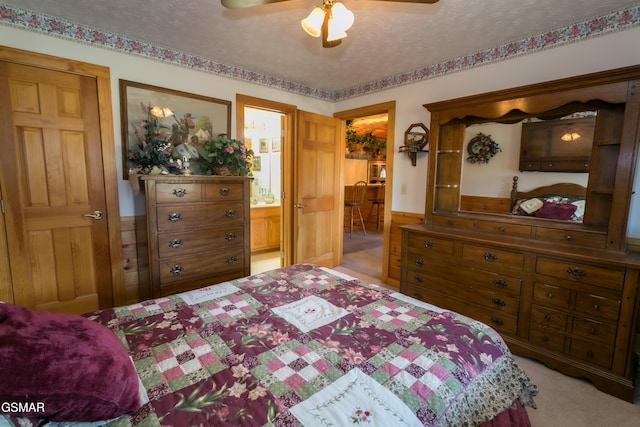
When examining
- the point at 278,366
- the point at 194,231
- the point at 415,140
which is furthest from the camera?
the point at 415,140

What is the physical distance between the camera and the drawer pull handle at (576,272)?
187 cm

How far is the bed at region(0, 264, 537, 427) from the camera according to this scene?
80cm

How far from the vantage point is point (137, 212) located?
267cm

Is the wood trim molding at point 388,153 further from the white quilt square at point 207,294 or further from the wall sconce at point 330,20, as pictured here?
the white quilt square at point 207,294

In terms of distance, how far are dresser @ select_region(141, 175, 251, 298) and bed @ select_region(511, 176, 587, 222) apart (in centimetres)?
238

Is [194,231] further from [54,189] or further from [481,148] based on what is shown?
[481,148]

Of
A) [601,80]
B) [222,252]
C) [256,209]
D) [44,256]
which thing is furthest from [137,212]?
[601,80]

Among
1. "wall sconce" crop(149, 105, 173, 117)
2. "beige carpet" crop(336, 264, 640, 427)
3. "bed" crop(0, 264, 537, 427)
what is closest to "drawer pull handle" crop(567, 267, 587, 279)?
"beige carpet" crop(336, 264, 640, 427)

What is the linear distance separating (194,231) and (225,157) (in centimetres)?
76

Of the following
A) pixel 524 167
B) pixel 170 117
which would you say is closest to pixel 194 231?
pixel 170 117

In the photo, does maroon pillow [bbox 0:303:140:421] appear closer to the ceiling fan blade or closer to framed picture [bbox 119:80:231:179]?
the ceiling fan blade

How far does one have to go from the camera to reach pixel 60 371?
0.75 m

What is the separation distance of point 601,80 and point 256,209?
4.25 meters

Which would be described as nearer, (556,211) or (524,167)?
(556,211)
